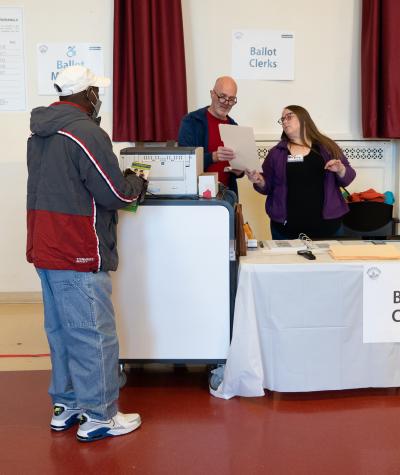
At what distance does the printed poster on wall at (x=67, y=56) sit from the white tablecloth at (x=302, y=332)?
7.04 feet

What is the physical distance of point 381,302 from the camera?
229 centimetres

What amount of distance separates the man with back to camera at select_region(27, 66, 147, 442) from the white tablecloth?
1.73ft

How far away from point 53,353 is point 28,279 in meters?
1.99

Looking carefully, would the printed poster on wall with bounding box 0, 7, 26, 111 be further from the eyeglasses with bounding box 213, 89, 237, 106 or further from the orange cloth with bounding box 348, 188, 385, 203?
the orange cloth with bounding box 348, 188, 385, 203

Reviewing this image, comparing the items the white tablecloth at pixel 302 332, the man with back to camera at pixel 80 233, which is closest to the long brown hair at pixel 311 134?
the white tablecloth at pixel 302 332

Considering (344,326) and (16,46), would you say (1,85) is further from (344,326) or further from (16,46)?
(344,326)

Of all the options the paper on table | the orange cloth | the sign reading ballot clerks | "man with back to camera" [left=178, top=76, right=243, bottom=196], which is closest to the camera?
the sign reading ballot clerks

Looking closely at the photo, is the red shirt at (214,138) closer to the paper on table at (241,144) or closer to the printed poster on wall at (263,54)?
the paper on table at (241,144)

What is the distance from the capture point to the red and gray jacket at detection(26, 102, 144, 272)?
6.23 ft

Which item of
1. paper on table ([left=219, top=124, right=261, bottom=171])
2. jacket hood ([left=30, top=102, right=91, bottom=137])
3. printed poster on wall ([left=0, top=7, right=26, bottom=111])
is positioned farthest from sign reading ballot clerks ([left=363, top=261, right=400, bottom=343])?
printed poster on wall ([left=0, top=7, right=26, bottom=111])

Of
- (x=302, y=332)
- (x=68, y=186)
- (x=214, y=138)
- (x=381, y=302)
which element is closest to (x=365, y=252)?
(x=381, y=302)

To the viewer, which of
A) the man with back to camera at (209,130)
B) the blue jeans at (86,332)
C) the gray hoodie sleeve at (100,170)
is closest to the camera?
the gray hoodie sleeve at (100,170)

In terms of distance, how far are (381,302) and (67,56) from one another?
265cm

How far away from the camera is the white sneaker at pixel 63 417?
218 centimetres
